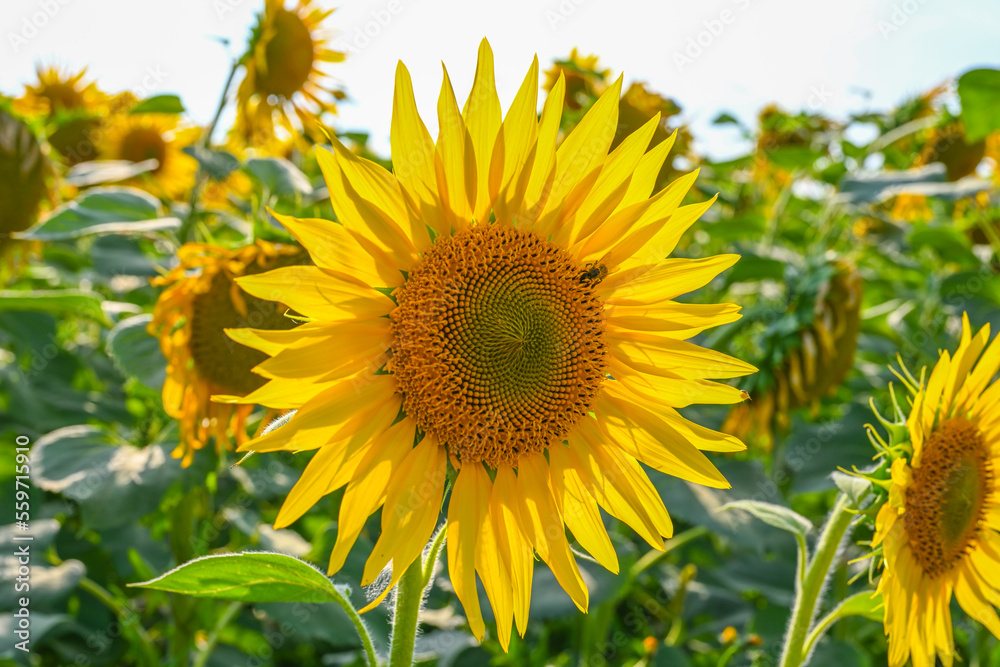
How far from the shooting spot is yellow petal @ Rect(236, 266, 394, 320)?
100 cm

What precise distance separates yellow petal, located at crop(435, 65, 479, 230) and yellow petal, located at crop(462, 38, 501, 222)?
0.04 ft

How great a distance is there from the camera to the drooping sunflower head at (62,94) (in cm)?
448

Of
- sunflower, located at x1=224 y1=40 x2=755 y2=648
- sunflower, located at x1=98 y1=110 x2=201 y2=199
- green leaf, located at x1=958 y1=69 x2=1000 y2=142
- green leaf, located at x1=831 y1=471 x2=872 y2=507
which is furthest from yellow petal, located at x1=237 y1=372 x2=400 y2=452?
sunflower, located at x1=98 y1=110 x2=201 y2=199

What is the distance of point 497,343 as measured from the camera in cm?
124

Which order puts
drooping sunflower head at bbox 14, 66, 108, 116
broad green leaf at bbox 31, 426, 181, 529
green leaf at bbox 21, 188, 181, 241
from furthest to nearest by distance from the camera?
1. drooping sunflower head at bbox 14, 66, 108, 116
2. green leaf at bbox 21, 188, 181, 241
3. broad green leaf at bbox 31, 426, 181, 529

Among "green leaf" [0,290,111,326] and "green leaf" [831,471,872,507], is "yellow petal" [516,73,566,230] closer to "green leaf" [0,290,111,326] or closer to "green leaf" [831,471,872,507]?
"green leaf" [831,471,872,507]

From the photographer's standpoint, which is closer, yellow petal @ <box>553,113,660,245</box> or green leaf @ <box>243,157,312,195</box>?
yellow petal @ <box>553,113,660,245</box>

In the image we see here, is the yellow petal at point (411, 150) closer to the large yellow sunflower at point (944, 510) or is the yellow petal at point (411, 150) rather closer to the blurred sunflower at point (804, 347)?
the large yellow sunflower at point (944, 510)

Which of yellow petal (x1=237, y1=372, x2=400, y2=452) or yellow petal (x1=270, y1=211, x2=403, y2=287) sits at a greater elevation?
yellow petal (x1=270, y1=211, x2=403, y2=287)

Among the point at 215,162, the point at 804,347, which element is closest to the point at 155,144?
the point at 215,162

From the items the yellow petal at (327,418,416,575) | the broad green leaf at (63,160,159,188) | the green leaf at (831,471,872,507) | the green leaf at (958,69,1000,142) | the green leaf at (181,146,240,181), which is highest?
the green leaf at (958,69,1000,142)

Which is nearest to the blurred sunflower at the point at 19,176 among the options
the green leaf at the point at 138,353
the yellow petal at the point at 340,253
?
the green leaf at the point at 138,353

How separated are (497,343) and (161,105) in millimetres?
2112

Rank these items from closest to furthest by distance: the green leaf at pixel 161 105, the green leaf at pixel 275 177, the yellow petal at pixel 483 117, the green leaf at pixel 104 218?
1. the yellow petal at pixel 483 117
2. the green leaf at pixel 104 218
3. the green leaf at pixel 275 177
4. the green leaf at pixel 161 105
